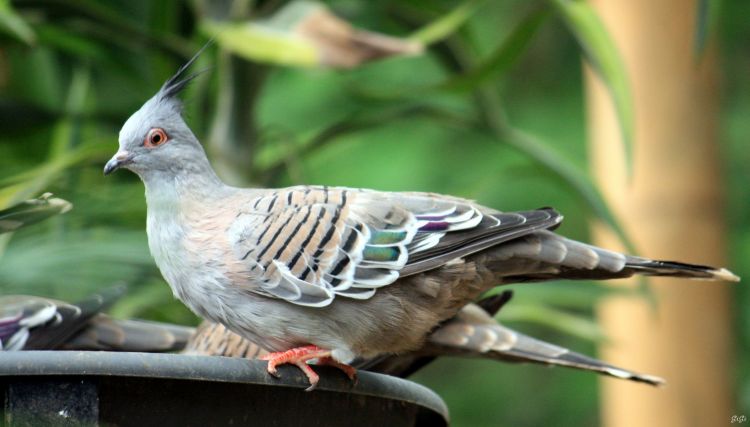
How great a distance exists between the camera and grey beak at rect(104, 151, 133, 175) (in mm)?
2332

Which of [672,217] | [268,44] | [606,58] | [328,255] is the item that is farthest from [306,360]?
[672,217]

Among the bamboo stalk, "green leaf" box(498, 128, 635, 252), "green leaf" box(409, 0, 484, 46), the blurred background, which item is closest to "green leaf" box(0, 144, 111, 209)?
the blurred background

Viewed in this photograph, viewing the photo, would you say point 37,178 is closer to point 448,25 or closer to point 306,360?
point 306,360

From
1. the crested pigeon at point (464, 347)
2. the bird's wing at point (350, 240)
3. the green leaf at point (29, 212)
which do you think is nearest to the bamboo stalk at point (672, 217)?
the crested pigeon at point (464, 347)

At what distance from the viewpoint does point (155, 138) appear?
2391mm

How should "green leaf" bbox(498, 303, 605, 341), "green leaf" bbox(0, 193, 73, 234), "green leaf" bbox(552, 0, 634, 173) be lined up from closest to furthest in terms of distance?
"green leaf" bbox(0, 193, 73, 234), "green leaf" bbox(552, 0, 634, 173), "green leaf" bbox(498, 303, 605, 341)

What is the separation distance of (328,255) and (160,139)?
0.45 metres

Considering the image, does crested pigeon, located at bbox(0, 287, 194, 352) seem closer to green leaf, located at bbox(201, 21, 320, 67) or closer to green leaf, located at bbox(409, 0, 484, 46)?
green leaf, located at bbox(201, 21, 320, 67)

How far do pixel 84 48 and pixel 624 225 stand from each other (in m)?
1.85

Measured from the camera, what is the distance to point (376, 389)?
1.90m

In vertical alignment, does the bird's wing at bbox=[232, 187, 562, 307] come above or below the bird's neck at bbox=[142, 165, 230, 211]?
below

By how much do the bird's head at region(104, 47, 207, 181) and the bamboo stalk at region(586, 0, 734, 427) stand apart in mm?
1869

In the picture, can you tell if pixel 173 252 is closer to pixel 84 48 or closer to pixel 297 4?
pixel 297 4

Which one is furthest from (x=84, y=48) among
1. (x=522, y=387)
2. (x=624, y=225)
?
(x=522, y=387)
